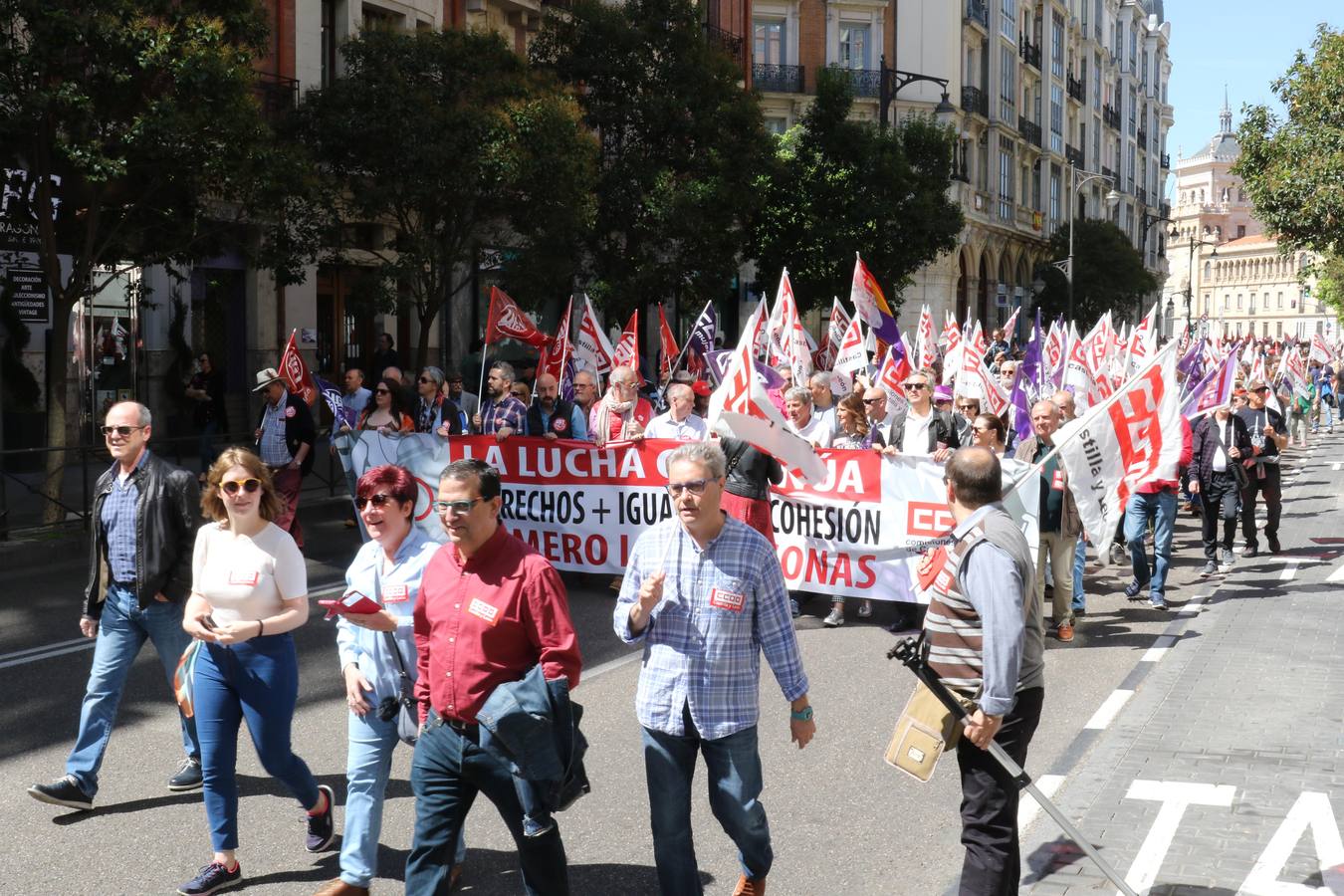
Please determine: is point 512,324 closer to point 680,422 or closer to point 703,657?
point 680,422

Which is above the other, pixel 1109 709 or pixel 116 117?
pixel 116 117

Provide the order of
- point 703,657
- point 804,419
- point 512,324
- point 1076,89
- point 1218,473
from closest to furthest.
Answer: point 703,657 < point 804,419 < point 1218,473 < point 512,324 < point 1076,89

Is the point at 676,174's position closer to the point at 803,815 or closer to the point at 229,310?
the point at 229,310

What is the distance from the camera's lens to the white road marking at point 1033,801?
615cm

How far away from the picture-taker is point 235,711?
17.8 ft

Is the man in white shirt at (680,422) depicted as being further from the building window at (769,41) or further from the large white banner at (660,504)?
the building window at (769,41)

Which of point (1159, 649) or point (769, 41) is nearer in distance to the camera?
point (1159, 649)

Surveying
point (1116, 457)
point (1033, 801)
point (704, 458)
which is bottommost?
point (1033, 801)

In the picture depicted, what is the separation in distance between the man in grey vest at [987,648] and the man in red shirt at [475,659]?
1.24 meters

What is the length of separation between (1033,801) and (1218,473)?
7787mm

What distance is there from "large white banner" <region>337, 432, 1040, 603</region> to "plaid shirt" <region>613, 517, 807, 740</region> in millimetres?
4985

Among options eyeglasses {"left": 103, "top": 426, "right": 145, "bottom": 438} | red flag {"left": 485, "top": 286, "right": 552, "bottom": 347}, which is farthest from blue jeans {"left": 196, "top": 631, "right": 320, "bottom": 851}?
red flag {"left": 485, "top": 286, "right": 552, "bottom": 347}

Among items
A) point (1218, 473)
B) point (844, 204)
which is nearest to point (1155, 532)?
point (1218, 473)

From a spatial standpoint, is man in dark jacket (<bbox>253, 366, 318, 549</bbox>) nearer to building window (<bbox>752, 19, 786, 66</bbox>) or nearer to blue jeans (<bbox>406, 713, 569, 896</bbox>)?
blue jeans (<bbox>406, 713, 569, 896</bbox>)
